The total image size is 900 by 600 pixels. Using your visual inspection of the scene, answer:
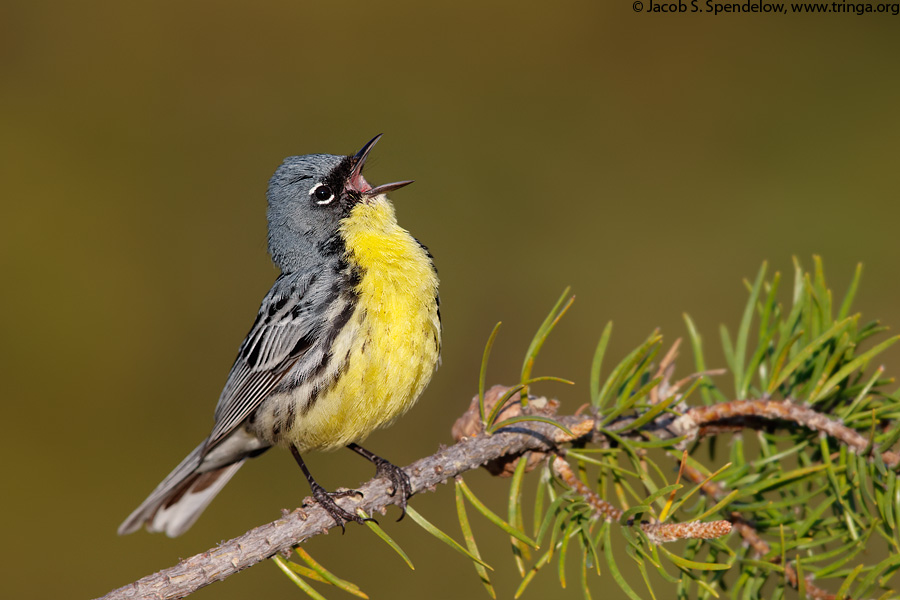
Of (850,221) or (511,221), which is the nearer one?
(850,221)

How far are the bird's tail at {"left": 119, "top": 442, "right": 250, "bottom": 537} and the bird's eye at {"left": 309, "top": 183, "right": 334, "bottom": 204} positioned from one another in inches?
48.2

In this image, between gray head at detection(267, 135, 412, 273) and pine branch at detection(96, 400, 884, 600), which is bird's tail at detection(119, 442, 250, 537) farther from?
pine branch at detection(96, 400, 884, 600)

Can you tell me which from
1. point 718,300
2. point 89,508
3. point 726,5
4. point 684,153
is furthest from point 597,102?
point 89,508

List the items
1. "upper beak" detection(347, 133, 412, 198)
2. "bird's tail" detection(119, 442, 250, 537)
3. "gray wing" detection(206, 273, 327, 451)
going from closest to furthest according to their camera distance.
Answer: "gray wing" detection(206, 273, 327, 451), "bird's tail" detection(119, 442, 250, 537), "upper beak" detection(347, 133, 412, 198)

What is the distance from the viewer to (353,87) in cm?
412

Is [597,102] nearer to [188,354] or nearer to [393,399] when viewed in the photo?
[393,399]

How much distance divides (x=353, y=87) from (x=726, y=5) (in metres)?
1.97

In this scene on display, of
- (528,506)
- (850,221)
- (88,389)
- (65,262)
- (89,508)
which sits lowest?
(528,506)

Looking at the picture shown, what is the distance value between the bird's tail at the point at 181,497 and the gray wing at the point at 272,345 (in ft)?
0.80

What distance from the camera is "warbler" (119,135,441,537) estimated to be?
2.93m

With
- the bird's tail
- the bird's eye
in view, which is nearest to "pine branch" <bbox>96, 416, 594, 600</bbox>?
the bird's tail

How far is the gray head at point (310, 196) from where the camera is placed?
3.61 m

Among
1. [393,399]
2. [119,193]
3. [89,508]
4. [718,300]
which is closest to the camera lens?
[393,399]

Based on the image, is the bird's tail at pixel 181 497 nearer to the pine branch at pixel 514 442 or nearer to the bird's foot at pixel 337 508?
the bird's foot at pixel 337 508
